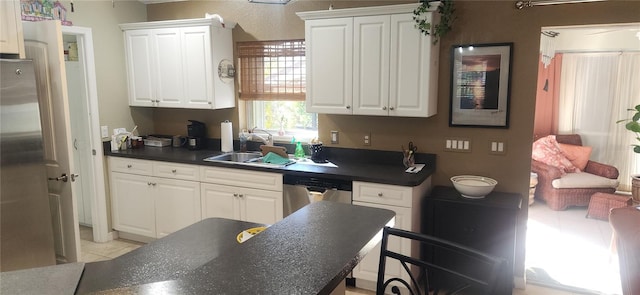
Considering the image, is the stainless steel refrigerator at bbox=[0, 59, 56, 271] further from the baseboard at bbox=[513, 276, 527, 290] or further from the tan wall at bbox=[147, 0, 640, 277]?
the baseboard at bbox=[513, 276, 527, 290]

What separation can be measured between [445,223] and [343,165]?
0.93 meters

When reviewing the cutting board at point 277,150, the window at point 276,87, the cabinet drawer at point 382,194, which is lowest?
the cabinet drawer at point 382,194

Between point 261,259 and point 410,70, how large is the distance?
2.44m

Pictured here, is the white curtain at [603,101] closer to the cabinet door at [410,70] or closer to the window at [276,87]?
the cabinet door at [410,70]

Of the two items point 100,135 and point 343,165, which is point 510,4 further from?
point 100,135

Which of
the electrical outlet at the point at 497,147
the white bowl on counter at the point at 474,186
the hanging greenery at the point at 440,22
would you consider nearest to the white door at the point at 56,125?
the hanging greenery at the point at 440,22

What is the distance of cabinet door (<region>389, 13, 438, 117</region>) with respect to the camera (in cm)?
318

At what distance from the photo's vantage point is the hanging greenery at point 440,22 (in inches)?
123

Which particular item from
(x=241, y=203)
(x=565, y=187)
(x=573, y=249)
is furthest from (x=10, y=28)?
(x=565, y=187)

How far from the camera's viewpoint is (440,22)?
3.25 m

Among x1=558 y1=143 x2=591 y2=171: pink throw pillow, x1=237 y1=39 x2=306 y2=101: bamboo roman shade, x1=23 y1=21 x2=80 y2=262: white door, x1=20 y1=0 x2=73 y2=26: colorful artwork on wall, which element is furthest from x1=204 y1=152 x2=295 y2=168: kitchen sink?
x1=558 y1=143 x2=591 y2=171: pink throw pillow

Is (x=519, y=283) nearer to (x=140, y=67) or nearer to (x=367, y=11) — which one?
(x=367, y=11)

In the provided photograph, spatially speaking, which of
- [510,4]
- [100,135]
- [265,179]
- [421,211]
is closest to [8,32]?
[100,135]

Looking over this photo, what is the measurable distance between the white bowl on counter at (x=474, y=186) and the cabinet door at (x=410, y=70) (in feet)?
1.87
